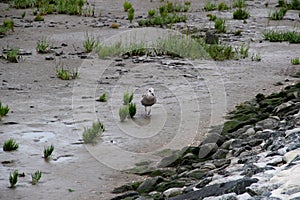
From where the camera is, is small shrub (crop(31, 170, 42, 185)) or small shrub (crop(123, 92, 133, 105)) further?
small shrub (crop(123, 92, 133, 105))

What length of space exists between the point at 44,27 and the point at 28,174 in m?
10.6

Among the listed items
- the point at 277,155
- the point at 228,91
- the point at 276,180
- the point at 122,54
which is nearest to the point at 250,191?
the point at 276,180

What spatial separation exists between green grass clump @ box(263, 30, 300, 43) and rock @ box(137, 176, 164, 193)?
30.5 feet

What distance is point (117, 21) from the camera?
18.0 meters

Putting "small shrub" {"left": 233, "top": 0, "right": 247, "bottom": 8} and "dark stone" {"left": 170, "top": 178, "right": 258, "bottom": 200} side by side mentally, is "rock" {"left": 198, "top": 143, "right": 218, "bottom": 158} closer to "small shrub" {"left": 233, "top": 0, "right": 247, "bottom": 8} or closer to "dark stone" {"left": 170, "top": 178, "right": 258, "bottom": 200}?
"dark stone" {"left": 170, "top": 178, "right": 258, "bottom": 200}

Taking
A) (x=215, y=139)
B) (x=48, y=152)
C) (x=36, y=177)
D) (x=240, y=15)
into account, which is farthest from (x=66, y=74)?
(x=240, y=15)

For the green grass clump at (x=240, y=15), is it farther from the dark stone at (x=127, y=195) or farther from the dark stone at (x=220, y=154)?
the dark stone at (x=127, y=195)

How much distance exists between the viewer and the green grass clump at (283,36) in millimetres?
14727

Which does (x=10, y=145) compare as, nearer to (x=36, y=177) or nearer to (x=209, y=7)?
(x=36, y=177)

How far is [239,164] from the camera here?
5.76m

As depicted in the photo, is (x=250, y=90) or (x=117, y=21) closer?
(x=250, y=90)

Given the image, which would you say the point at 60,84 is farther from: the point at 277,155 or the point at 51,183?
the point at 277,155

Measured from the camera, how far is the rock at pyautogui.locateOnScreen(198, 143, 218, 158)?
690 cm

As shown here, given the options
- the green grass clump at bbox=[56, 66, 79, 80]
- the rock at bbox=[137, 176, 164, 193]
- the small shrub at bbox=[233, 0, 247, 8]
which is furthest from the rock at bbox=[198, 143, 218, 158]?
the small shrub at bbox=[233, 0, 247, 8]
